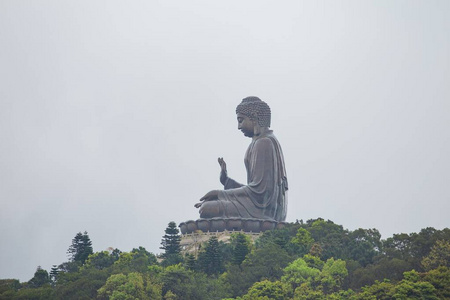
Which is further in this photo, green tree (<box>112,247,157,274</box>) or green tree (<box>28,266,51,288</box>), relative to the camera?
green tree (<box>28,266,51,288</box>)

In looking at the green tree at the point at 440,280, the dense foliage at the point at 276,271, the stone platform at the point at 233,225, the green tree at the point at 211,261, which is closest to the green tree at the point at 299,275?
the dense foliage at the point at 276,271

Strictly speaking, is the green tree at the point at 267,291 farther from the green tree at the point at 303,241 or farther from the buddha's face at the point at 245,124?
the buddha's face at the point at 245,124

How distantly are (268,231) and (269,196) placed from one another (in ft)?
11.7

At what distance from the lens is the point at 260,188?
55531 millimetres

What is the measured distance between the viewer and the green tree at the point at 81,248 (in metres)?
50.9

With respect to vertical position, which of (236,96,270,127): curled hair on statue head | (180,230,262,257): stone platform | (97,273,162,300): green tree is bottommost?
(97,273,162,300): green tree

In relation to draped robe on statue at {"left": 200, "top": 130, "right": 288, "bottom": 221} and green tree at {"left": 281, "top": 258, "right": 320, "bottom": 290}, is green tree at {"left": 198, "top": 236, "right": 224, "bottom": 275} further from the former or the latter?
draped robe on statue at {"left": 200, "top": 130, "right": 288, "bottom": 221}

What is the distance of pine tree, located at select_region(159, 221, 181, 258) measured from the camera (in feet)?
168

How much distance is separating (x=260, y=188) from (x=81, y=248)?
845cm

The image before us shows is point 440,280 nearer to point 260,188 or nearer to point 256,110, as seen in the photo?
point 260,188

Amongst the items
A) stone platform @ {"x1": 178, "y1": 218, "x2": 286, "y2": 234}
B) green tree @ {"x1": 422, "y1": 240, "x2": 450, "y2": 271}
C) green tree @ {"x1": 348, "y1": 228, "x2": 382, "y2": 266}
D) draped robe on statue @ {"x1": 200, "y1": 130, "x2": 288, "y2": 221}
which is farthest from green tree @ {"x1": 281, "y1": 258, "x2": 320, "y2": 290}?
draped robe on statue @ {"x1": 200, "y1": 130, "x2": 288, "y2": 221}

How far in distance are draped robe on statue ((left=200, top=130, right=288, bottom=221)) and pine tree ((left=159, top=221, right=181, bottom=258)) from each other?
11.7 feet

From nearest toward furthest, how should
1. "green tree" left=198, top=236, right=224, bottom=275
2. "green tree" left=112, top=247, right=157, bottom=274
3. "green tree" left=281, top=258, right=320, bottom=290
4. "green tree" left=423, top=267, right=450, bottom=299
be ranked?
"green tree" left=423, top=267, right=450, bottom=299
"green tree" left=281, top=258, right=320, bottom=290
"green tree" left=112, top=247, right=157, bottom=274
"green tree" left=198, top=236, right=224, bottom=275

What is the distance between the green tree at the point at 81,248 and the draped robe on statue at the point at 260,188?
5697 mm
